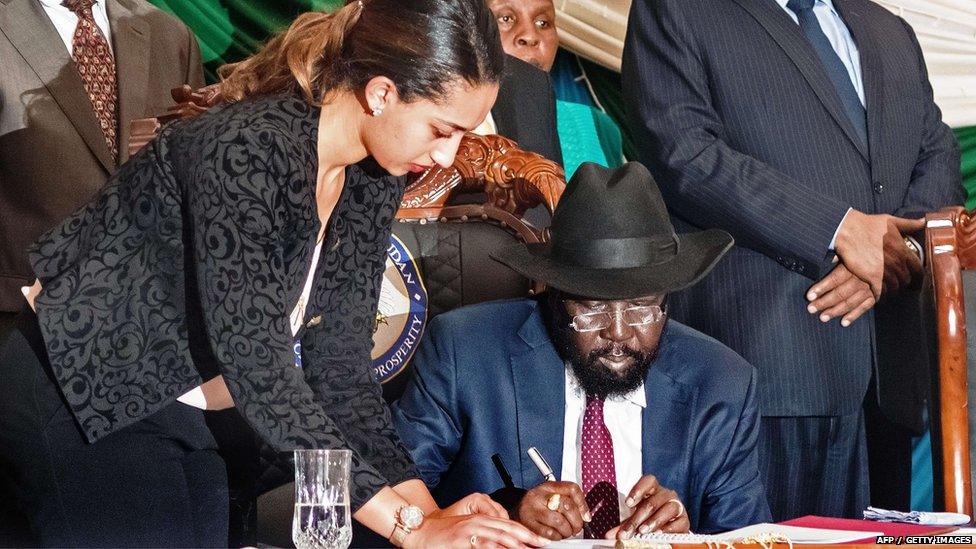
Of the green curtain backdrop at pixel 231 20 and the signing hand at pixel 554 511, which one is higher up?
the green curtain backdrop at pixel 231 20

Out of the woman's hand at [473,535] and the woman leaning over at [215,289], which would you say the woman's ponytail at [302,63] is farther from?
the woman's hand at [473,535]

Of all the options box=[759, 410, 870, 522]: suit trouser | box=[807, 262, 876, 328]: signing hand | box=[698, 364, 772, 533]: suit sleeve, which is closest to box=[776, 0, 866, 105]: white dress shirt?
box=[807, 262, 876, 328]: signing hand

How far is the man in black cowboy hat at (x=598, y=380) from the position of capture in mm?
2416

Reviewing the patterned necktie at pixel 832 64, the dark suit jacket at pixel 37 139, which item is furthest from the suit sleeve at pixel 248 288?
the patterned necktie at pixel 832 64

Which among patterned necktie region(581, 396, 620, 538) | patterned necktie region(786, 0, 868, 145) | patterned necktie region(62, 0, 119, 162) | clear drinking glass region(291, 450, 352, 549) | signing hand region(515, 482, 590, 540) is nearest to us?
clear drinking glass region(291, 450, 352, 549)

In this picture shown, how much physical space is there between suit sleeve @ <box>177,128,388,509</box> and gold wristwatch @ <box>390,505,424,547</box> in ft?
0.50

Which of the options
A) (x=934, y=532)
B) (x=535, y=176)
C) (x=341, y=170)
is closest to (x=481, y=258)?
(x=535, y=176)

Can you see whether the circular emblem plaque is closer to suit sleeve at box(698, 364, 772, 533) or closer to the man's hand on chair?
suit sleeve at box(698, 364, 772, 533)

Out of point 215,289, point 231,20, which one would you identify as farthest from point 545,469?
point 231,20

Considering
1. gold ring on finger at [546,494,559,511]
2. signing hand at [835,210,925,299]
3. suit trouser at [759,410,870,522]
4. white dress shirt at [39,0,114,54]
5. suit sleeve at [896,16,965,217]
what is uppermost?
white dress shirt at [39,0,114,54]

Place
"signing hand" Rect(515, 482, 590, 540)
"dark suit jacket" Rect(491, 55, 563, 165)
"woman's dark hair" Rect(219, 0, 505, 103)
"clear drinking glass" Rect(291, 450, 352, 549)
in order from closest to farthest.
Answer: "clear drinking glass" Rect(291, 450, 352, 549), "woman's dark hair" Rect(219, 0, 505, 103), "signing hand" Rect(515, 482, 590, 540), "dark suit jacket" Rect(491, 55, 563, 165)

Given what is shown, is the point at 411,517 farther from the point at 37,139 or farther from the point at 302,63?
the point at 37,139

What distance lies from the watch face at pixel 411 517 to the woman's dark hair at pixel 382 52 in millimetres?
602

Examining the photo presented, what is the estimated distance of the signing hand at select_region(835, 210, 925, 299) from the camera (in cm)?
268
